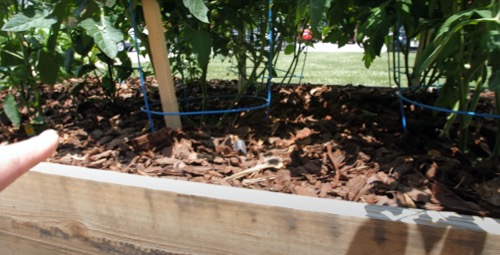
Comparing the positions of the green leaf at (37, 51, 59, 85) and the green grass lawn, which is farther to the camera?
the green grass lawn

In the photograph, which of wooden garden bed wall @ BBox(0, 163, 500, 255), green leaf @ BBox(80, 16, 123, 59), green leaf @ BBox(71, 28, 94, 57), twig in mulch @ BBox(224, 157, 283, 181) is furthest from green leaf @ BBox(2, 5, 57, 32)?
twig in mulch @ BBox(224, 157, 283, 181)

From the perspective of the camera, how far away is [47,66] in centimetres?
147

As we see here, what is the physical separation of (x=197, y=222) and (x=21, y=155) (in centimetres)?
68

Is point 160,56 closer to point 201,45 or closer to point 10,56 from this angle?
point 201,45

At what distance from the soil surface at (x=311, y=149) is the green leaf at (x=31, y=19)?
1.57ft

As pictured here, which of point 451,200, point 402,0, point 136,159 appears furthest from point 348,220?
point 136,159

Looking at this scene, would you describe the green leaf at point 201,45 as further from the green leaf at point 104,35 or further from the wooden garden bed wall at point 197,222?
the wooden garden bed wall at point 197,222

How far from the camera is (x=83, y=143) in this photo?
59.6 inches

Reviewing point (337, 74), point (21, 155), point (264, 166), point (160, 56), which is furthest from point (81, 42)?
point (337, 74)

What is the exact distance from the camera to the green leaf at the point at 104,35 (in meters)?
1.12

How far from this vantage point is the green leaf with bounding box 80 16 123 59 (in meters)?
1.12

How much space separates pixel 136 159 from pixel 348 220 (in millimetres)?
805

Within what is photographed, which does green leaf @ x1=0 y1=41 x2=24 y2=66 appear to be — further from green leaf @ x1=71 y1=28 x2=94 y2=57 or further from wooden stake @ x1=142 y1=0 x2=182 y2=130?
wooden stake @ x1=142 y1=0 x2=182 y2=130

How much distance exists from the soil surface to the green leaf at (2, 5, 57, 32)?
478 millimetres
